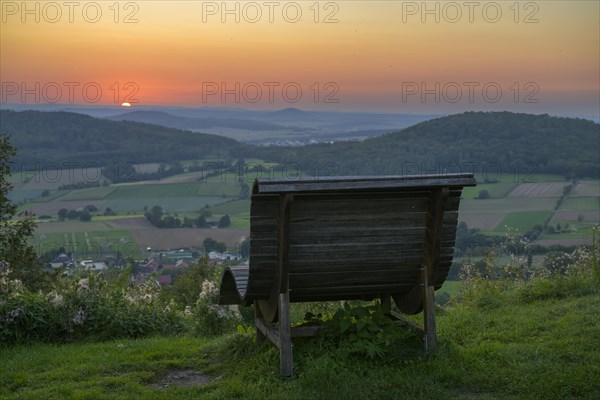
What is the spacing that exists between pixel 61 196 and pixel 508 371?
164 feet

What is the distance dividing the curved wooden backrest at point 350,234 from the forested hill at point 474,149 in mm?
25192

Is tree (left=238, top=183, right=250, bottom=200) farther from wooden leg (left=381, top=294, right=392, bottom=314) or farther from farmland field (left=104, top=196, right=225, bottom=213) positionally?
wooden leg (left=381, top=294, right=392, bottom=314)

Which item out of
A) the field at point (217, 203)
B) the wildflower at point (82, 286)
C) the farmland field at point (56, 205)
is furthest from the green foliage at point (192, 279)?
the farmland field at point (56, 205)

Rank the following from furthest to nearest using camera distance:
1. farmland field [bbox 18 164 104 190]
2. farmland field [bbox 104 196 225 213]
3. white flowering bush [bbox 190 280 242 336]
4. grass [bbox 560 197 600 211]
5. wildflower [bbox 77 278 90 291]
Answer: farmland field [bbox 18 164 104 190] < farmland field [bbox 104 196 225 213] < grass [bbox 560 197 600 211] < white flowering bush [bbox 190 280 242 336] < wildflower [bbox 77 278 90 291]

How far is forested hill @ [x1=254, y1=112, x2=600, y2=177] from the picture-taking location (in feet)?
110

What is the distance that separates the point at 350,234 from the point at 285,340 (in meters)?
0.92

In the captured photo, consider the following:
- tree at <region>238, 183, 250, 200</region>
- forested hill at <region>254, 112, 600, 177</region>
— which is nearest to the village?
forested hill at <region>254, 112, 600, 177</region>

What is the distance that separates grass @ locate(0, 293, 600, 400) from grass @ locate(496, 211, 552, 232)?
2777 cm

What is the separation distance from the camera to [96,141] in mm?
46344

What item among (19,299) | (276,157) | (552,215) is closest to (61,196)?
(276,157)

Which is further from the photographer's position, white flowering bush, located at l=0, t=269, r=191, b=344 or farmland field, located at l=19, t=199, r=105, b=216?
farmland field, located at l=19, t=199, r=105, b=216

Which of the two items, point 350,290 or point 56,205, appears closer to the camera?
point 350,290

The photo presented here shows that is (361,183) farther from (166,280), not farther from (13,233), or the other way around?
(166,280)

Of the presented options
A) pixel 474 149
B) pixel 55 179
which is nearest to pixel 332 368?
pixel 474 149
